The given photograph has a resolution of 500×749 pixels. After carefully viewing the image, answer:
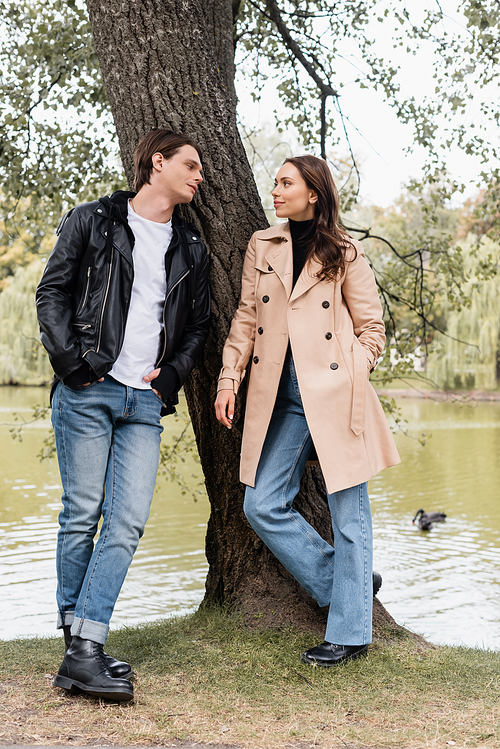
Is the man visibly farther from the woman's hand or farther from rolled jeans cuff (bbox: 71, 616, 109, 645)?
the woman's hand

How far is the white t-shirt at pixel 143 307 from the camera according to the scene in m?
3.05

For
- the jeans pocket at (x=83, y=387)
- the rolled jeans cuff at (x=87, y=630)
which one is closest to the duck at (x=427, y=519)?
the rolled jeans cuff at (x=87, y=630)

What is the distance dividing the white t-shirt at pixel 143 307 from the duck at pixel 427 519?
7575 mm

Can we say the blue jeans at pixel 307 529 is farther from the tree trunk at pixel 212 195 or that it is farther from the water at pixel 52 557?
the water at pixel 52 557

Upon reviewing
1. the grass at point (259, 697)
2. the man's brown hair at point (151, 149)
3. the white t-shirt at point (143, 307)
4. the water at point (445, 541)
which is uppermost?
the man's brown hair at point (151, 149)

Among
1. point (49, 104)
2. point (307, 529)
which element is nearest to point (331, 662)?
point (307, 529)

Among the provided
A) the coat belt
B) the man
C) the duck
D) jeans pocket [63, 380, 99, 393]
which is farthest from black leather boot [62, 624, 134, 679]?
the duck

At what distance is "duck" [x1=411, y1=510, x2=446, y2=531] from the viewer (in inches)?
392

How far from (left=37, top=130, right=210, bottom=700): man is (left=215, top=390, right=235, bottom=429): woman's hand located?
0.21 meters

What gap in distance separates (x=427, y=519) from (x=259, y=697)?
24.6ft

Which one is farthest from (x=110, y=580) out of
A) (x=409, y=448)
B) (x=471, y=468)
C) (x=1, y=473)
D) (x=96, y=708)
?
(x=409, y=448)

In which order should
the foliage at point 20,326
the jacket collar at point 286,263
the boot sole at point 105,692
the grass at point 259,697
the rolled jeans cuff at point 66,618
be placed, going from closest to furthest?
the grass at point 259,697 → the boot sole at point 105,692 → the rolled jeans cuff at point 66,618 → the jacket collar at point 286,263 → the foliage at point 20,326

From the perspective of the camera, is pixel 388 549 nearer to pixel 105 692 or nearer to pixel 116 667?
pixel 116 667

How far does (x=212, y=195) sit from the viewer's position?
3.68 m
